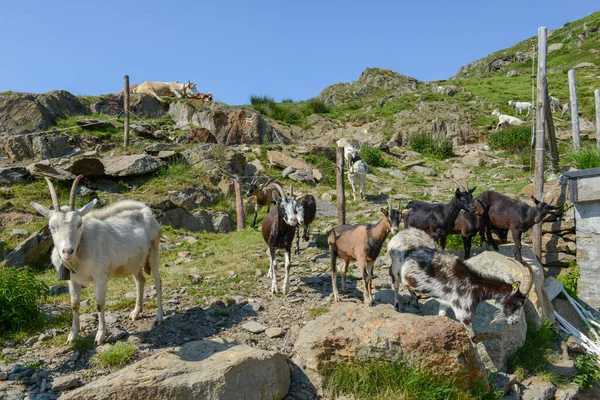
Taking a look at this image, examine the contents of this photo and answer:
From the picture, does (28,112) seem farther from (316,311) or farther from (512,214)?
(512,214)

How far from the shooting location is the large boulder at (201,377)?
171 inches

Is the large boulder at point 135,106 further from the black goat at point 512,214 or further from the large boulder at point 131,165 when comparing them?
the black goat at point 512,214

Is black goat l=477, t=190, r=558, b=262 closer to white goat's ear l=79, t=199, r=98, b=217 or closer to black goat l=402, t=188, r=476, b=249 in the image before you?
black goat l=402, t=188, r=476, b=249

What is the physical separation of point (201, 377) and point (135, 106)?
19759mm

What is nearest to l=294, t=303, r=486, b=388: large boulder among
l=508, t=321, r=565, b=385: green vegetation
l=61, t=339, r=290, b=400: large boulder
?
l=61, t=339, r=290, b=400: large boulder

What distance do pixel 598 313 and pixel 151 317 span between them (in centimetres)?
857

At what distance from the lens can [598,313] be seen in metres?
8.65

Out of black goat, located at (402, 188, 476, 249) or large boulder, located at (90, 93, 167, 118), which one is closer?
black goat, located at (402, 188, 476, 249)

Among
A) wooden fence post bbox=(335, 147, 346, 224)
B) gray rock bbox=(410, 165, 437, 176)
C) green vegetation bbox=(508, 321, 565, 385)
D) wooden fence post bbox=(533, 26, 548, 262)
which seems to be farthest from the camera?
gray rock bbox=(410, 165, 437, 176)

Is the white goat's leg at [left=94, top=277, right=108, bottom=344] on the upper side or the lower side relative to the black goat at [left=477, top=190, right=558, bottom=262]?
lower

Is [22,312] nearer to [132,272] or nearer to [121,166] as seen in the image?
[132,272]

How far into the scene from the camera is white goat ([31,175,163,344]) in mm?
5441

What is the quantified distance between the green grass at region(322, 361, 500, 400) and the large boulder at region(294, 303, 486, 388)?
9 cm

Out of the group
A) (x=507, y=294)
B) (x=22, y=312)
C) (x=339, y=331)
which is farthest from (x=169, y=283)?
(x=507, y=294)
